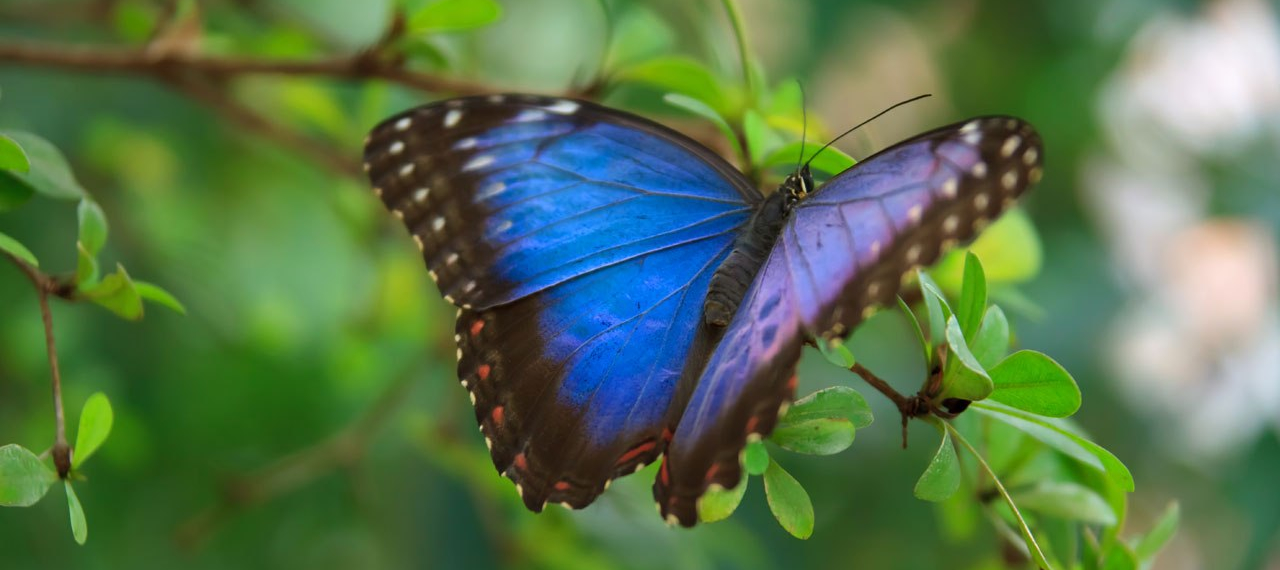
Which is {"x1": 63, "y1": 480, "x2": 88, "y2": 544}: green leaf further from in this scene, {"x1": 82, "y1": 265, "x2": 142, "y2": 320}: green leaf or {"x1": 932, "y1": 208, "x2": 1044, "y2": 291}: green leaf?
{"x1": 932, "y1": 208, "x2": 1044, "y2": 291}: green leaf

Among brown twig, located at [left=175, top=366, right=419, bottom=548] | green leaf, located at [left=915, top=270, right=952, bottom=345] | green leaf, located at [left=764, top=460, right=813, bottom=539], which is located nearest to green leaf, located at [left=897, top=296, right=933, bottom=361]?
green leaf, located at [left=915, top=270, right=952, bottom=345]

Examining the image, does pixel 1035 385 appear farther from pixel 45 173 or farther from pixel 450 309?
pixel 450 309

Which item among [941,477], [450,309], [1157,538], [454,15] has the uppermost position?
[454,15]

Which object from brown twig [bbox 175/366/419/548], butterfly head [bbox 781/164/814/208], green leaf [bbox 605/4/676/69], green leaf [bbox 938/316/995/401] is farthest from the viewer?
brown twig [bbox 175/366/419/548]

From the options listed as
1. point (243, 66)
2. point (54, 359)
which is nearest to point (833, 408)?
point (54, 359)

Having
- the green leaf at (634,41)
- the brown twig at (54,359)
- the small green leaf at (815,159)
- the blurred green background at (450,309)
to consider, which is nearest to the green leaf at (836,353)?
the small green leaf at (815,159)

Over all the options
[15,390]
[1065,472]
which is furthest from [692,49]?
[1065,472]

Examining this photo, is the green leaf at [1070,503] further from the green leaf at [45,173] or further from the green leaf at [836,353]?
the green leaf at [45,173]
